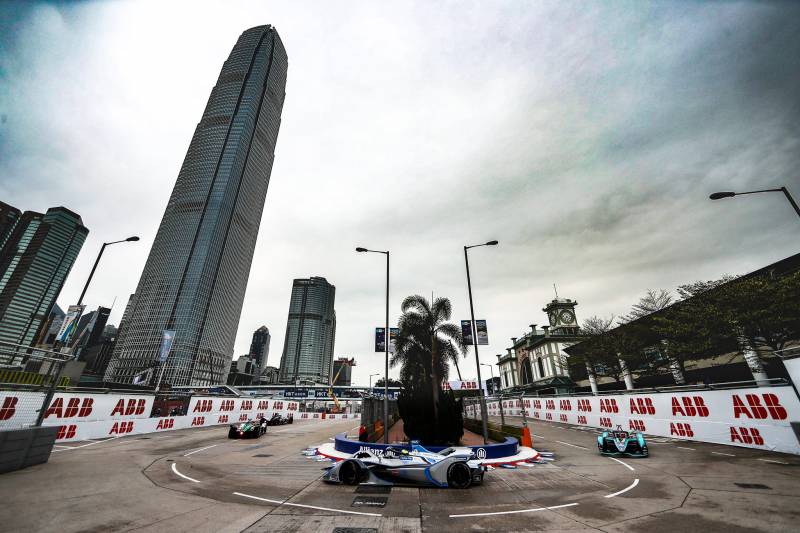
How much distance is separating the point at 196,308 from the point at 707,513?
6518 inches

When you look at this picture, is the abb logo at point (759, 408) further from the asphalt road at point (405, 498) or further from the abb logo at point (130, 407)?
the abb logo at point (130, 407)

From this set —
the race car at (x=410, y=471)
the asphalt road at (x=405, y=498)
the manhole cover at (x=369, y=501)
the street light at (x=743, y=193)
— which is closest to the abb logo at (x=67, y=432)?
the asphalt road at (x=405, y=498)

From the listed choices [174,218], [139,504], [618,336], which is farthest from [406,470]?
[174,218]

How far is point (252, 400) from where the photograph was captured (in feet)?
131

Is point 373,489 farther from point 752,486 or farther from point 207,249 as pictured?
point 207,249

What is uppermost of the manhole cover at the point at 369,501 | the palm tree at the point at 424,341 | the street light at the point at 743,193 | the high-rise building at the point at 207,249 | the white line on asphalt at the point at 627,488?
the high-rise building at the point at 207,249

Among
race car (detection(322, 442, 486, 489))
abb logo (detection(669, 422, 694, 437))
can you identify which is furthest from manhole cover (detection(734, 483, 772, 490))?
abb logo (detection(669, 422, 694, 437))

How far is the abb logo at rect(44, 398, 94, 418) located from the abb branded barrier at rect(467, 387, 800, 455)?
3508 centimetres

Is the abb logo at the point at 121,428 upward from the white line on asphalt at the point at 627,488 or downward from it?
upward

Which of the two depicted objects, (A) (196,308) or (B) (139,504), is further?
(A) (196,308)

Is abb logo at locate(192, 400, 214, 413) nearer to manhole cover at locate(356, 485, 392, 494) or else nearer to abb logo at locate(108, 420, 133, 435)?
abb logo at locate(108, 420, 133, 435)

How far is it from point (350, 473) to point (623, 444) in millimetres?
12678

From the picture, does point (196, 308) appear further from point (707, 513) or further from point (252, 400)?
point (707, 513)

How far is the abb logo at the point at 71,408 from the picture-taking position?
17.6 metres
